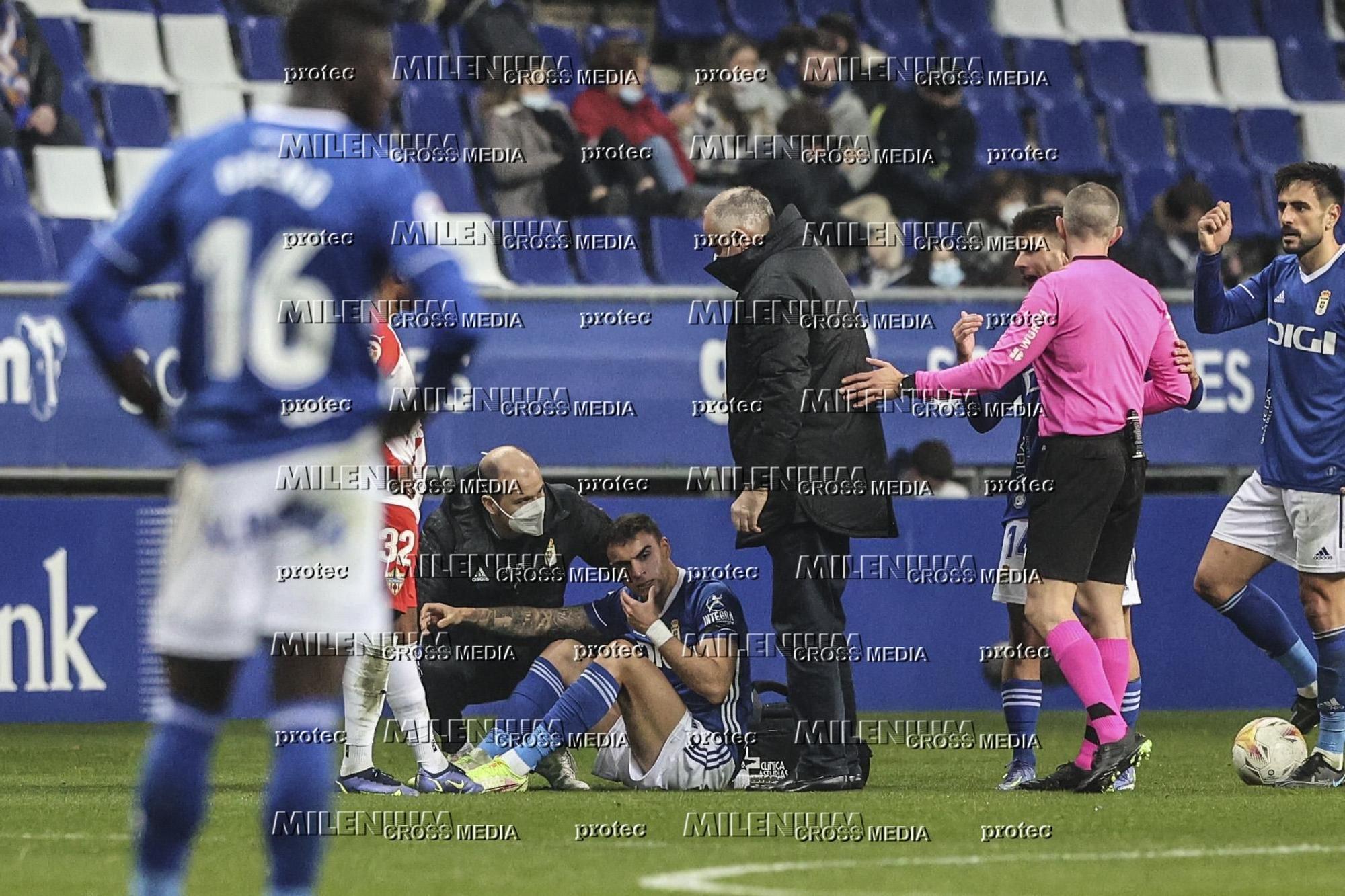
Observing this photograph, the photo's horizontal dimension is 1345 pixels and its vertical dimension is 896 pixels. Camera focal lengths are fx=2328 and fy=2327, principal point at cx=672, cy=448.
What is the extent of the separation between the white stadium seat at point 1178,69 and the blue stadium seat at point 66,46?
7.69 m

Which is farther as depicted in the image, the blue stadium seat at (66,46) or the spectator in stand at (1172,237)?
the spectator in stand at (1172,237)

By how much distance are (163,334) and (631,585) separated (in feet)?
13.1

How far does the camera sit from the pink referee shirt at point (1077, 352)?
810 centimetres

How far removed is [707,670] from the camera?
8445 millimetres

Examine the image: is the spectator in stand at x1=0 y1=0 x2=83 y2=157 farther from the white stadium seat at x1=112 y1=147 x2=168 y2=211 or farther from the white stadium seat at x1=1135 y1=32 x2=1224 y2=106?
the white stadium seat at x1=1135 y1=32 x2=1224 y2=106

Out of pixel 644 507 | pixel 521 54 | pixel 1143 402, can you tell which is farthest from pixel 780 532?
pixel 521 54

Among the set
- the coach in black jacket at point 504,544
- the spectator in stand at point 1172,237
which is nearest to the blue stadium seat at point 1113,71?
the spectator in stand at point 1172,237

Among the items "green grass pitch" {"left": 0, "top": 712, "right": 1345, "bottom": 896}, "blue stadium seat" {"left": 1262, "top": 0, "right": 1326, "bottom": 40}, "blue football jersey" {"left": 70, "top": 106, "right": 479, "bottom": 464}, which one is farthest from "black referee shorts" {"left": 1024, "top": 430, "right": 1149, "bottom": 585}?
"blue stadium seat" {"left": 1262, "top": 0, "right": 1326, "bottom": 40}

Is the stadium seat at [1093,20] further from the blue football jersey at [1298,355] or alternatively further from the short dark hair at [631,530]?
the short dark hair at [631,530]

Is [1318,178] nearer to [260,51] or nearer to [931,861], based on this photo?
[931,861]

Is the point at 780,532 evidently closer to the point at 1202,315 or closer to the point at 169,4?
the point at 1202,315

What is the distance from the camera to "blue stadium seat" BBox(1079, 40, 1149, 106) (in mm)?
16703

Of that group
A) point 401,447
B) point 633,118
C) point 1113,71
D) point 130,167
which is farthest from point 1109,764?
point 1113,71

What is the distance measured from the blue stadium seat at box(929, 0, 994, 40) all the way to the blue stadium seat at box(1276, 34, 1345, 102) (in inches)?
97.0
